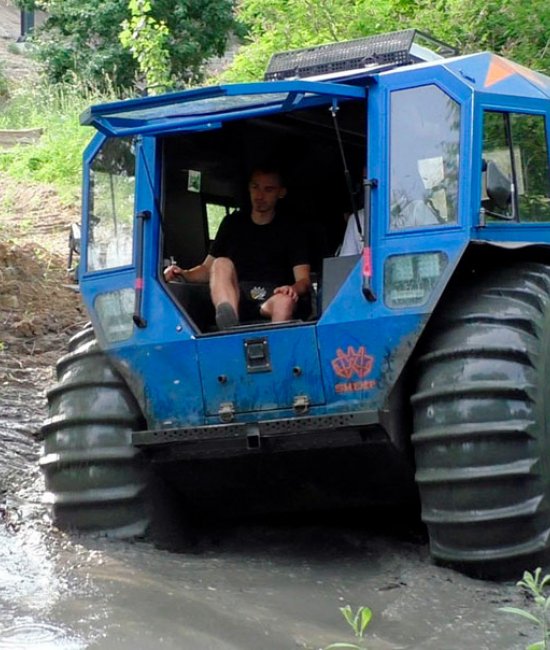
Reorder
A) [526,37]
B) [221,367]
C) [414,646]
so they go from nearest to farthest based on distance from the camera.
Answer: [414,646], [221,367], [526,37]

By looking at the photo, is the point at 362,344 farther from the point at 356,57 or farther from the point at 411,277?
the point at 356,57

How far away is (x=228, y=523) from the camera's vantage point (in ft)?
25.4

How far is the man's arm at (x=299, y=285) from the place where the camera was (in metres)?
7.16

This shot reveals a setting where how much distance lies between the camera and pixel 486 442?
6047 millimetres

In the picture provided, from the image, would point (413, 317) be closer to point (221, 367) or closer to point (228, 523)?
point (221, 367)

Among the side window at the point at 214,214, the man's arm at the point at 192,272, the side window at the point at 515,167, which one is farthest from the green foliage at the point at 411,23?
the man's arm at the point at 192,272

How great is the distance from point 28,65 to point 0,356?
94.9 ft

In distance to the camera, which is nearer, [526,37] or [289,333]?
[289,333]

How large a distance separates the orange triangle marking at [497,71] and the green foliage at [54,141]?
10359 mm

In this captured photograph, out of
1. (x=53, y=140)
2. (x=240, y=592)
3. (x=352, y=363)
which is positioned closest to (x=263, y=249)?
(x=352, y=363)

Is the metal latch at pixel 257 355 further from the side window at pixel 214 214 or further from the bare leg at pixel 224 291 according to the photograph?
the side window at pixel 214 214

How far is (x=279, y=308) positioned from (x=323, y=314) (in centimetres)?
57

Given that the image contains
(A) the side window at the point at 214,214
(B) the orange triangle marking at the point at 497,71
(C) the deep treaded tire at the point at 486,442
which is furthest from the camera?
(A) the side window at the point at 214,214

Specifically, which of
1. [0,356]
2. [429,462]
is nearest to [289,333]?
[429,462]
